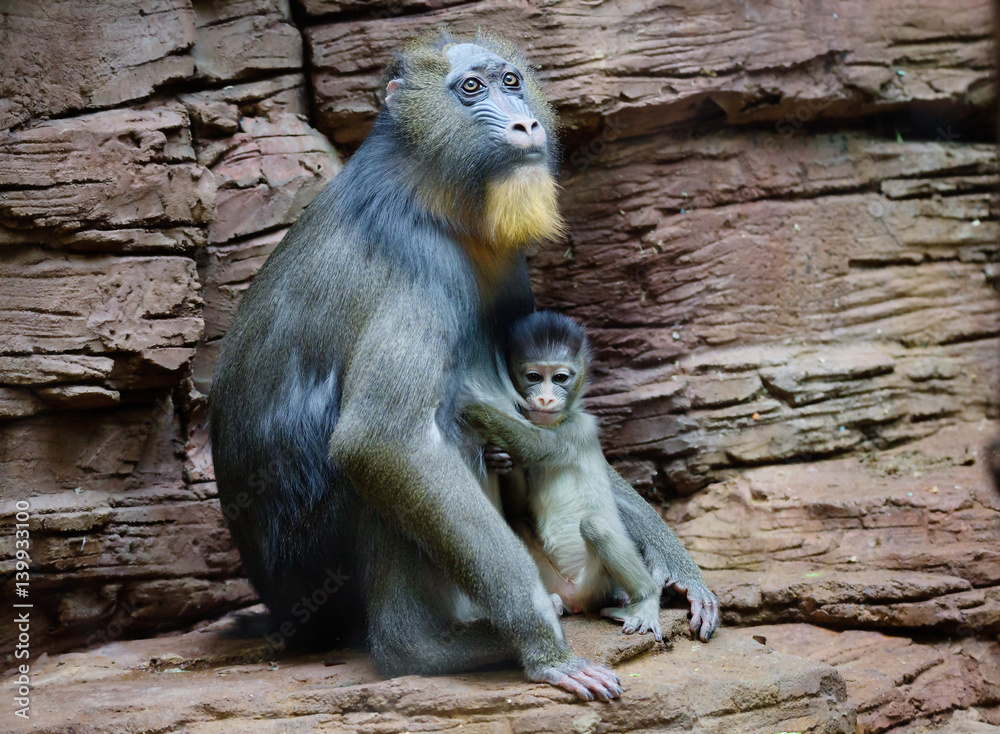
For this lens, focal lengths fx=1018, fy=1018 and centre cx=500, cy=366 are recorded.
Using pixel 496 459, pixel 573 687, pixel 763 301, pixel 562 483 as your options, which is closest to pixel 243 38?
pixel 496 459

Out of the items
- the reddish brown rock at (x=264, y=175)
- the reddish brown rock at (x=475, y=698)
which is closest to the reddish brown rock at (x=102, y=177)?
the reddish brown rock at (x=264, y=175)

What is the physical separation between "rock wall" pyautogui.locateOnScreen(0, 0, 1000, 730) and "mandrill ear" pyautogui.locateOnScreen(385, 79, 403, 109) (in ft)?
5.19

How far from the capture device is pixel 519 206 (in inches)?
195

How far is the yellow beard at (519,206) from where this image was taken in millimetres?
4941

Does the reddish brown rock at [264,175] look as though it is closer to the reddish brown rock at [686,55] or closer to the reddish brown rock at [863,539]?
the reddish brown rock at [686,55]

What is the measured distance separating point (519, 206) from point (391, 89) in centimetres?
107

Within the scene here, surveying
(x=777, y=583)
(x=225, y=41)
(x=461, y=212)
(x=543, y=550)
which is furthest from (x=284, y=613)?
(x=225, y=41)

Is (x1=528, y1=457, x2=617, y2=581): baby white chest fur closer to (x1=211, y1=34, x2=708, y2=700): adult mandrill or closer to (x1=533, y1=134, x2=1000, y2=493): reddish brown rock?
(x1=211, y1=34, x2=708, y2=700): adult mandrill

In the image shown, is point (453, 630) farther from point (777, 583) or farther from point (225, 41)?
point (225, 41)

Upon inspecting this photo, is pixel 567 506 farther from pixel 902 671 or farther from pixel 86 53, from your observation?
pixel 86 53

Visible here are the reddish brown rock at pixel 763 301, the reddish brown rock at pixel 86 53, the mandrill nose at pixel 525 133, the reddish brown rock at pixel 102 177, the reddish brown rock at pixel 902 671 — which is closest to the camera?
the mandrill nose at pixel 525 133

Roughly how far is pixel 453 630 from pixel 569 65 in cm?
407

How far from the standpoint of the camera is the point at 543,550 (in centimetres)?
539

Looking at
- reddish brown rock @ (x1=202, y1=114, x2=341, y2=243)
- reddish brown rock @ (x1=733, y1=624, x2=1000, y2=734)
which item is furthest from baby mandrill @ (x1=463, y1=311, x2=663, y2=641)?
reddish brown rock @ (x1=202, y1=114, x2=341, y2=243)
